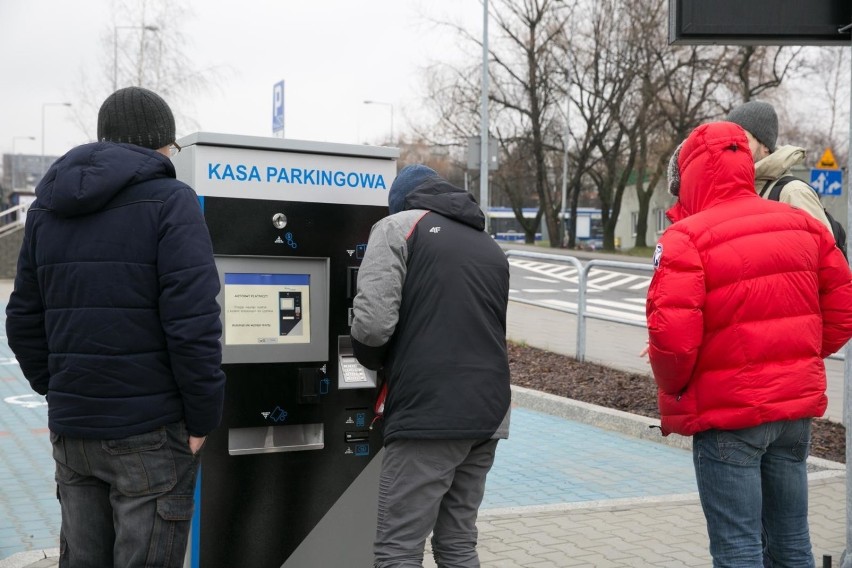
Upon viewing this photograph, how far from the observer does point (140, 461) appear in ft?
8.55

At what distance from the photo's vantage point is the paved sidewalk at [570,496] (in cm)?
445

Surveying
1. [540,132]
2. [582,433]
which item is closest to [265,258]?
[582,433]

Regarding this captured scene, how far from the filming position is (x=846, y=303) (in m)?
3.13

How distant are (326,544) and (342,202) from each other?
1.37 meters

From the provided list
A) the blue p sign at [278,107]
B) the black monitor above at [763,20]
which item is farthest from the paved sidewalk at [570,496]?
the blue p sign at [278,107]

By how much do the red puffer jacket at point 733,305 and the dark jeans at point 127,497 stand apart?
151 cm

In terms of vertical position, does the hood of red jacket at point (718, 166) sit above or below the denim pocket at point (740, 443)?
above

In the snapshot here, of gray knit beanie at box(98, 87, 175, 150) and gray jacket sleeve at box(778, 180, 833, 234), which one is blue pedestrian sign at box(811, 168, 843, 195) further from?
gray knit beanie at box(98, 87, 175, 150)

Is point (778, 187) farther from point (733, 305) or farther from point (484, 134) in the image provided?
point (484, 134)

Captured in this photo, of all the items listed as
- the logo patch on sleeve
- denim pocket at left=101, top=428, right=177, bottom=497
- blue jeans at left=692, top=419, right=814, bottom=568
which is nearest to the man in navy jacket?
denim pocket at left=101, top=428, right=177, bottom=497

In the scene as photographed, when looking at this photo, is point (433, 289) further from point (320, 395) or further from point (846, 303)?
point (846, 303)

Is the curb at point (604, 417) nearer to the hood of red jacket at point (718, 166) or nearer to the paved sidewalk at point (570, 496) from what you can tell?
the paved sidewalk at point (570, 496)

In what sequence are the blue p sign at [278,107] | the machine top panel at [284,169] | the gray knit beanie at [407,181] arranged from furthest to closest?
the blue p sign at [278,107] < the machine top panel at [284,169] < the gray knit beanie at [407,181]

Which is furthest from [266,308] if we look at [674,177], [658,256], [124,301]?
[674,177]
